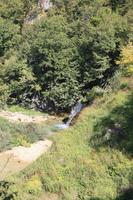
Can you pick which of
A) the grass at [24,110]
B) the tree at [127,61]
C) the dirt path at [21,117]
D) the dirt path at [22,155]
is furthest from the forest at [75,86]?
the dirt path at [21,117]

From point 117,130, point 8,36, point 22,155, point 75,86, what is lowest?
point 22,155

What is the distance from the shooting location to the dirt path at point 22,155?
72.0ft

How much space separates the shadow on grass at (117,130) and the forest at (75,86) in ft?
0.12

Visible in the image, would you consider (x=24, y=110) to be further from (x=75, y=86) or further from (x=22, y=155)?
(x=22, y=155)

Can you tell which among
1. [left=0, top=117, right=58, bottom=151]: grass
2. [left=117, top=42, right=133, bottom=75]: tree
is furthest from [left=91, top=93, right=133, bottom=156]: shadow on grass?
[left=0, top=117, right=58, bottom=151]: grass

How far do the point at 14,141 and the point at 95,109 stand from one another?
21.3ft

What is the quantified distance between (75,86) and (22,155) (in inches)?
330

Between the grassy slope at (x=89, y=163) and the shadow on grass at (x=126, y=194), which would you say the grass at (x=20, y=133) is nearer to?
the grassy slope at (x=89, y=163)

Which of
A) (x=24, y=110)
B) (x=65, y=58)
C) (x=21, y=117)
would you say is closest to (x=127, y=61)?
(x=65, y=58)

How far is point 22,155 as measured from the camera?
23344 millimetres

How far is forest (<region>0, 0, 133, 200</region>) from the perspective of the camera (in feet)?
49.9

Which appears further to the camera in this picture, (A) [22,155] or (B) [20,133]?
(B) [20,133]

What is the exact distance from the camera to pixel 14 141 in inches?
969

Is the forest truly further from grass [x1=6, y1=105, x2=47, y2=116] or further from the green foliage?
grass [x1=6, y1=105, x2=47, y2=116]
